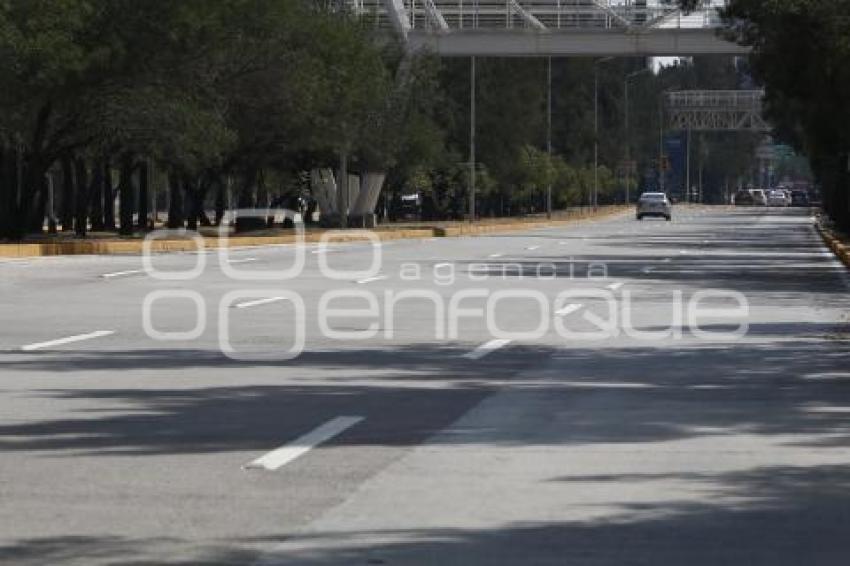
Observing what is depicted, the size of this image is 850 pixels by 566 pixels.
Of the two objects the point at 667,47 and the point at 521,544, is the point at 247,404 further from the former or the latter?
the point at 667,47

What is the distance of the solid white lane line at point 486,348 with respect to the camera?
2008 cm

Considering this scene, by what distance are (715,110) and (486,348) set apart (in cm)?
16810

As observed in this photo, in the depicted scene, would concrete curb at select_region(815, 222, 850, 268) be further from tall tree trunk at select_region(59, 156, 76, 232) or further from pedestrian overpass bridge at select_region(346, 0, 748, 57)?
tall tree trunk at select_region(59, 156, 76, 232)

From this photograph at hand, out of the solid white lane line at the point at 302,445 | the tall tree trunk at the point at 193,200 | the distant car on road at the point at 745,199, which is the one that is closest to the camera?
the solid white lane line at the point at 302,445

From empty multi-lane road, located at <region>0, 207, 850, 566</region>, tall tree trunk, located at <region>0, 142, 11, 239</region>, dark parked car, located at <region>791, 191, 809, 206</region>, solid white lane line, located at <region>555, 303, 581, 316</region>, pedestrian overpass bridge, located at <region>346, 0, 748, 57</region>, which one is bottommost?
dark parked car, located at <region>791, 191, 809, 206</region>

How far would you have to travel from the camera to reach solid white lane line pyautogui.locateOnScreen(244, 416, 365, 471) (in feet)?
39.7

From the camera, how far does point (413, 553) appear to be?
30.5 feet

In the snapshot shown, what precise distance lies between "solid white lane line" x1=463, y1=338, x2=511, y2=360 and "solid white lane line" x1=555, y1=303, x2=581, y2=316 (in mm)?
4809

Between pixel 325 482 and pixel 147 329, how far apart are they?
11.9m

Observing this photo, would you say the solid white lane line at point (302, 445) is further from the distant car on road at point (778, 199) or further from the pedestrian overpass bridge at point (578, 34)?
the distant car on road at point (778, 199)

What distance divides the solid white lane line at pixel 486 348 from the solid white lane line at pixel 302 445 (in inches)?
222

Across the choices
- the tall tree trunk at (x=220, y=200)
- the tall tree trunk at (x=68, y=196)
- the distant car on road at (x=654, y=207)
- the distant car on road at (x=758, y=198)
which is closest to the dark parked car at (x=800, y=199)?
the distant car on road at (x=758, y=198)

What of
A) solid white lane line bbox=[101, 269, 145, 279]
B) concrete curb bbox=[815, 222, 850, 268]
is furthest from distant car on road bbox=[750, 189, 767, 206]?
solid white lane line bbox=[101, 269, 145, 279]

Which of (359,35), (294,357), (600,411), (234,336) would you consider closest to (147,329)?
(234,336)
